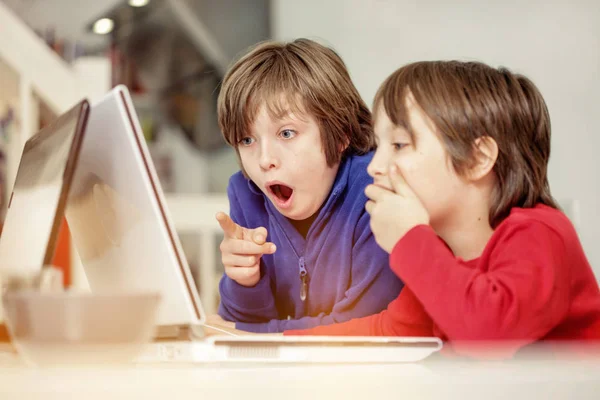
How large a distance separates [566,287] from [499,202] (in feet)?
0.49

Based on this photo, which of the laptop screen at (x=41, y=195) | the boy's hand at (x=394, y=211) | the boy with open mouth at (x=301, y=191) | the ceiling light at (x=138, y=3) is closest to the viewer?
the laptop screen at (x=41, y=195)

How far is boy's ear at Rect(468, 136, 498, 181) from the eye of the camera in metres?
0.73

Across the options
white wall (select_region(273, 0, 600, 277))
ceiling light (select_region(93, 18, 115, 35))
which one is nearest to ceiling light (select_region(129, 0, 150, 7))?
ceiling light (select_region(93, 18, 115, 35))

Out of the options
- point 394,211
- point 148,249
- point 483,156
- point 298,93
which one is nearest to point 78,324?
point 148,249

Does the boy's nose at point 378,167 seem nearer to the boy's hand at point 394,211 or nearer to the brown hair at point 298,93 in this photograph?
the boy's hand at point 394,211

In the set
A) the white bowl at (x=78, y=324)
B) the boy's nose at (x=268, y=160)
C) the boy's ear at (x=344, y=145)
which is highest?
the boy's ear at (x=344, y=145)

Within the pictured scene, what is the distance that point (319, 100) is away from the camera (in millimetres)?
980

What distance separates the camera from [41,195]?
593 mm

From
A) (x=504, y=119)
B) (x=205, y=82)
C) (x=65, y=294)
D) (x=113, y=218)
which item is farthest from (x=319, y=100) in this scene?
(x=205, y=82)

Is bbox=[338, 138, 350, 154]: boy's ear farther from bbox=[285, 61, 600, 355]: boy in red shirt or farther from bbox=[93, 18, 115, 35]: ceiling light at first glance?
bbox=[93, 18, 115, 35]: ceiling light

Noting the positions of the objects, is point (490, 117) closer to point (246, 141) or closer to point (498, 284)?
point (498, 284)

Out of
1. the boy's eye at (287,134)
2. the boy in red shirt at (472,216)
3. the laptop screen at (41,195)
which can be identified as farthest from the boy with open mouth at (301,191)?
the laptop screen at (41,195)

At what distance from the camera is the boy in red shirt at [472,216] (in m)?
0.61

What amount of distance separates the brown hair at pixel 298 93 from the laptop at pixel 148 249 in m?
0.32
